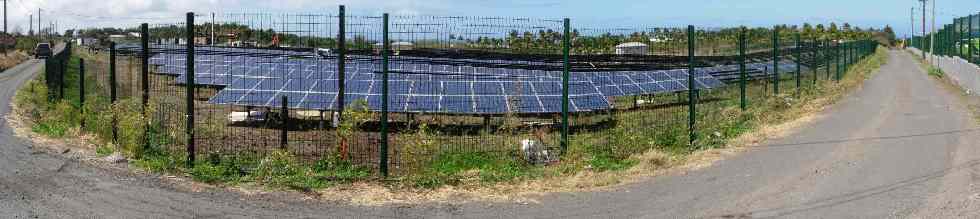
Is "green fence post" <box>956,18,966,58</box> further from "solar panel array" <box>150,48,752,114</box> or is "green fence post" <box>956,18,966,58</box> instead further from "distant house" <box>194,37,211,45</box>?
"distant house" <box>194,37,211,45</box>

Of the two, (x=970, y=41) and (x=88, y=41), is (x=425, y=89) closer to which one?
(x=970, y=41)

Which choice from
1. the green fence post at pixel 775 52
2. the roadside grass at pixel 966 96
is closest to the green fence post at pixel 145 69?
the green fence post at pixel 775 52

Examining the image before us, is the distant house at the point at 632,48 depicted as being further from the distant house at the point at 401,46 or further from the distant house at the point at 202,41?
the distant house at the point at 202,41

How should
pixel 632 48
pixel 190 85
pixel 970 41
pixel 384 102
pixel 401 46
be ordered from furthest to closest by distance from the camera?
1. pixel 970 41
2. pixel 632 48
3. pixel 401 46
4. pixel 190 85
5. pixel 384 102

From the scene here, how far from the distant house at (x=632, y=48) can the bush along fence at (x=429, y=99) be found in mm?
35

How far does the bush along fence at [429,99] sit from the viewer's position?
9688 mm

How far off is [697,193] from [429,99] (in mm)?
9209

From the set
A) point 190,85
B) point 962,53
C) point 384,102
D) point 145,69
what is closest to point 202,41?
point 145,69

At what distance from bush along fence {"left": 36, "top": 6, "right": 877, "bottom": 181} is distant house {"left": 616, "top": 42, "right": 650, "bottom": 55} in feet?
0.12

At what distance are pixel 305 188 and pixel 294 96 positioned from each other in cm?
966

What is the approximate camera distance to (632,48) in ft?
45.5

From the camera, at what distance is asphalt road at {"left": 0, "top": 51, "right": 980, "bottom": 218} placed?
23.6 ft

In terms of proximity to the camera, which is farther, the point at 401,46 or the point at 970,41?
the point at 970,41

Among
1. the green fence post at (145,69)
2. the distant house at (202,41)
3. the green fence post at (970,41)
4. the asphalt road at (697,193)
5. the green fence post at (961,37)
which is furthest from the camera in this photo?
the green fence post at (961,37)
